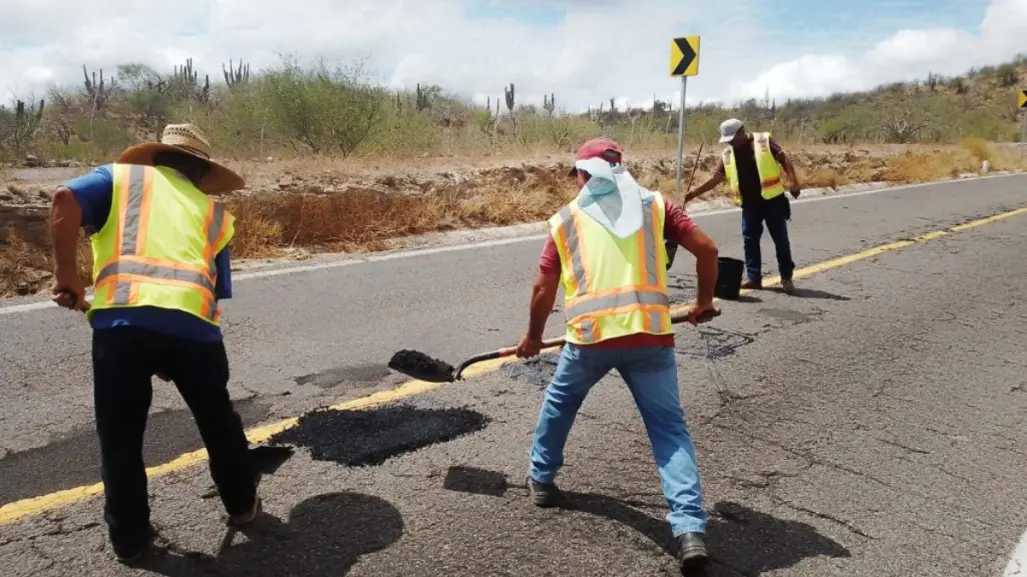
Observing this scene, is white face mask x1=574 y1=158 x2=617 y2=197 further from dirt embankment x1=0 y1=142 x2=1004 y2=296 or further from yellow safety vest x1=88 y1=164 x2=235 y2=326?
dirt embankment x1=0 y1=142 x2=1004 y2=296

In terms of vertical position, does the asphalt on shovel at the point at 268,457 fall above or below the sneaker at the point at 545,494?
above

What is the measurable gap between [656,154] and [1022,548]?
47.4 ft

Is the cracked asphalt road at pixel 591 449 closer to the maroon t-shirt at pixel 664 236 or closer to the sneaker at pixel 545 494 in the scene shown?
the sneaker at pixel 545 494

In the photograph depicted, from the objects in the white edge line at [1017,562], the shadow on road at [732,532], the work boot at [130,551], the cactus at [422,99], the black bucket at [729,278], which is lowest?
the white edge line at [1017,562]

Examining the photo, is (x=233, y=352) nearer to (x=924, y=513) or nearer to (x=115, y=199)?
(x=115, y=199)

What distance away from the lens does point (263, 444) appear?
12.9 feet

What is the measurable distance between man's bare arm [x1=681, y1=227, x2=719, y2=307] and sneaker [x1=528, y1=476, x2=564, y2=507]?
1088mm

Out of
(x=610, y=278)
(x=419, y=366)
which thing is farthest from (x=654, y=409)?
(x=419, y=366)

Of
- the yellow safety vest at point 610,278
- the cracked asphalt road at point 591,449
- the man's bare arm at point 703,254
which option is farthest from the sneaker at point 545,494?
the man's bare arm at point 703,254

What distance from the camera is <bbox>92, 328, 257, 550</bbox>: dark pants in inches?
109

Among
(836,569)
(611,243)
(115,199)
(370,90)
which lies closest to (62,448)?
(115,199)

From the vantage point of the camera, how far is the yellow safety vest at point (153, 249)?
2.74 m

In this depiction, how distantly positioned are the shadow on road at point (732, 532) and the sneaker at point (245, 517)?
830 millimetres

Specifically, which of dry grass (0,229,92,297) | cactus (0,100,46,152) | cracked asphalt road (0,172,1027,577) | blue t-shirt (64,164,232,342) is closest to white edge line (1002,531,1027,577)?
cracked asphalt road (0,172,1027,577)
